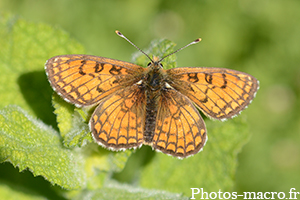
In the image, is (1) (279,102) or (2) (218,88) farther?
(1) (279,102)

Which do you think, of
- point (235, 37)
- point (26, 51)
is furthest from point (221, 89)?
point (235, 37)

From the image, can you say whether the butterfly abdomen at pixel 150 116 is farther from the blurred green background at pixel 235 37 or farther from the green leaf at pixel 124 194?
the blurred green background at pixel 235 37

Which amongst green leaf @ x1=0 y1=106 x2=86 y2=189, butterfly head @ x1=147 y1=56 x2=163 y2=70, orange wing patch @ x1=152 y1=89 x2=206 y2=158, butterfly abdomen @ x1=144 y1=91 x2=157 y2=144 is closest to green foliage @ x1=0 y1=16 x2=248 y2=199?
green leaf @ x1=0 y1=106 x2=86 y2=189

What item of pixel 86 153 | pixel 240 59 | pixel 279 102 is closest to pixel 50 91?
pixel 86 153

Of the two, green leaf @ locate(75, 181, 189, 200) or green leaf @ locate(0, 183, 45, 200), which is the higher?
green leaf @ locate(75, 181, 189, 200)

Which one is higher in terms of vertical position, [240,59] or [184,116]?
[240,59]

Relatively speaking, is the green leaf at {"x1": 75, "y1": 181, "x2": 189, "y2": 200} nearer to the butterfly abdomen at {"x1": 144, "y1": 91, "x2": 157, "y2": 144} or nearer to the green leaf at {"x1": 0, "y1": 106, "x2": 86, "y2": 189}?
the green leaf at {"x1": 0, "y1": 106, "x2": 86, "y2": 189}

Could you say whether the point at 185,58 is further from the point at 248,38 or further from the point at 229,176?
the point at 229,176
